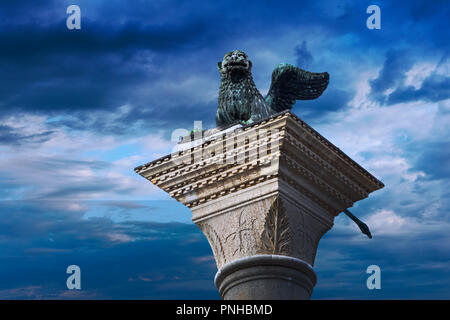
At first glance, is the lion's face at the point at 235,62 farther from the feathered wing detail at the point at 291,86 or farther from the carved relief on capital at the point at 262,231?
the carved relief on capital at the point at 262,231

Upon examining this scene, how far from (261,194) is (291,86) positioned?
534 centimetres

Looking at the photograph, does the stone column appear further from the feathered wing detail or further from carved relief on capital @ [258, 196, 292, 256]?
the feathered wing detail

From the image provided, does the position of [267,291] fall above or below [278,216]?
below

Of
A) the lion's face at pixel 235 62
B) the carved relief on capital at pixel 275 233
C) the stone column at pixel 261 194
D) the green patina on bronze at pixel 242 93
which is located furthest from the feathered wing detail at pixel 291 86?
the carved relief on capital at pixel 275 233

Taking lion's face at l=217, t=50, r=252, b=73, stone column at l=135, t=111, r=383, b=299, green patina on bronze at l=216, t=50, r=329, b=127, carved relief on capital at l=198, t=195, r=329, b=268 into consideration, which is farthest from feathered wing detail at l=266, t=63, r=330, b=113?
carved relief on capital at l=198, t=195, r=329, b=268

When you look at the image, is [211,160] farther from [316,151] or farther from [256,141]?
[316,151]

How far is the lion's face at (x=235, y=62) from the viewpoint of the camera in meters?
15.3

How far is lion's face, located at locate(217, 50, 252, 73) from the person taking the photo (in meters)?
15.3

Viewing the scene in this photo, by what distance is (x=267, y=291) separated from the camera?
1207cm

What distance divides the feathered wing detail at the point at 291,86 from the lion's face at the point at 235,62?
1.81 m

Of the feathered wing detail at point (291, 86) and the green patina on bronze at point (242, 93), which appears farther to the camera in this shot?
the feathered wing detail at point (291, 86)

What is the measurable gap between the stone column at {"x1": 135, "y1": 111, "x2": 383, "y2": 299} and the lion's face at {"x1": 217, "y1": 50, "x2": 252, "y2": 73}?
197 centimetres
